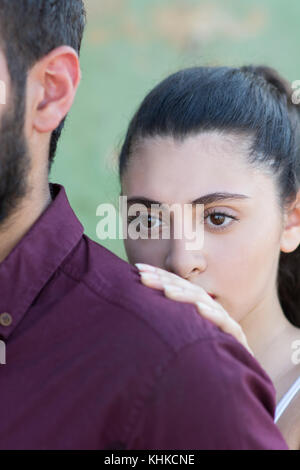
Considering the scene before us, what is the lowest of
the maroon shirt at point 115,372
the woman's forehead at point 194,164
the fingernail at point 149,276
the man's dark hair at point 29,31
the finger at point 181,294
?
the maroon shirt at point 115,372

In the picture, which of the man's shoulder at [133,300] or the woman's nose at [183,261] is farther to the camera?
the woman's nose at [183,261]

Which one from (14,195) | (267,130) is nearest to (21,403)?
(14,195)

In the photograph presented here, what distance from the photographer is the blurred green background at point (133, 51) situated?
4.81 metres

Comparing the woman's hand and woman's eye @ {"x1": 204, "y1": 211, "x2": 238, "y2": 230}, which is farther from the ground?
woman's eye @ {"x1": 204, "y1": 211, "x2": 238, "y2": 230}

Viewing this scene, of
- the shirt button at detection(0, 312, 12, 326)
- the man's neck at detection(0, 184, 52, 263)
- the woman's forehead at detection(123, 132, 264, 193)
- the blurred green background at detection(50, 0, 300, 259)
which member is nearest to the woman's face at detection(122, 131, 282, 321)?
the woman's forehead at detection(123, 132, 264, 193)

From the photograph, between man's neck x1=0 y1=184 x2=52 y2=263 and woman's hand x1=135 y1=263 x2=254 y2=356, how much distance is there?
26 centimetres

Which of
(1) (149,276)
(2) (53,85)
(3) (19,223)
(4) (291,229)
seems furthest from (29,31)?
(4) (291,229)

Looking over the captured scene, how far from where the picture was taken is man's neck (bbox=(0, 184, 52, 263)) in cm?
159

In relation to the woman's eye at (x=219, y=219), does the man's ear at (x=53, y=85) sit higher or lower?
higher

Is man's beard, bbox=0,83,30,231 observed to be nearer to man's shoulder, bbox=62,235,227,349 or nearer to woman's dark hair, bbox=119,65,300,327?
man's shoulder, bbox=62,235,227,349

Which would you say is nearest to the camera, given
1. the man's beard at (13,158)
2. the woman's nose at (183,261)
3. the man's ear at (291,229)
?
the man's beard at (13,158)

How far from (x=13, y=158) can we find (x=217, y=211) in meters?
0.68

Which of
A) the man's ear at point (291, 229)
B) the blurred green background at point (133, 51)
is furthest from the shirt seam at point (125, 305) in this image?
the blurred green background at point (133, 51)

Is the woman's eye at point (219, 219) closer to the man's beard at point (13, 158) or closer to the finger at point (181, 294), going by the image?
the finger at point (181, 294)
